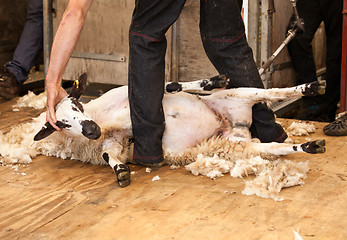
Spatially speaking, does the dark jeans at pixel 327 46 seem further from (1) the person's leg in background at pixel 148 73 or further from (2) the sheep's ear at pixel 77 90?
(2) the sheep's ear at pixel 77 90

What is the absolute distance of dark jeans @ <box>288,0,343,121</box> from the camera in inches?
173

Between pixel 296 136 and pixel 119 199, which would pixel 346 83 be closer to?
pixel 296 136

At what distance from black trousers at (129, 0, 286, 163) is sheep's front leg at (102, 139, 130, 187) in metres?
0.09

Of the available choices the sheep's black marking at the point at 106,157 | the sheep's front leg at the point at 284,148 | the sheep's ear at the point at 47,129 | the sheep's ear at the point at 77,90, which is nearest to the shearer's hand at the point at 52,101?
the sheep's ear at the point at 47,129

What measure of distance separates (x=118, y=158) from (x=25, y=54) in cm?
256

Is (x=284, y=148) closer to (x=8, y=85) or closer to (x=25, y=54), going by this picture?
(x=8, y=85)

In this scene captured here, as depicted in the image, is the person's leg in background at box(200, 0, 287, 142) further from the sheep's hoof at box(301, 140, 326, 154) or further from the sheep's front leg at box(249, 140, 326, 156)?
the sheep's hoof at box(301, 140, 326, 154)

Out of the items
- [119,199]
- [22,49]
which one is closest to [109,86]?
[22,49]

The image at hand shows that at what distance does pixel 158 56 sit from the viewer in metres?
2.80

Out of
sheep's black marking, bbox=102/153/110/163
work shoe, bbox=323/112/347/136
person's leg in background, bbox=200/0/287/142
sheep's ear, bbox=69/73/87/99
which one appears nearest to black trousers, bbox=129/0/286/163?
person's leg in background, bbox=200/0/287/142

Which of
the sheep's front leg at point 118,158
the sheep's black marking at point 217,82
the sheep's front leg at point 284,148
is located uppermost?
the sheep's black marking at point 217,82

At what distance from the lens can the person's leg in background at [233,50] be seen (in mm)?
2832

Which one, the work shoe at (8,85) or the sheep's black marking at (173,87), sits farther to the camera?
the work shoe at (8,85)

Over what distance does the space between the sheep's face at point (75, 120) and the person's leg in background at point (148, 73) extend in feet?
0.85
